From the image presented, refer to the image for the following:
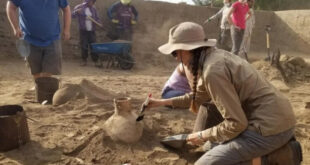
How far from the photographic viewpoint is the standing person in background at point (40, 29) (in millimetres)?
4277

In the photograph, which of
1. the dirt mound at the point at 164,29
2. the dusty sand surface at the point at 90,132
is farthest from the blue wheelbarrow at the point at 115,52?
the dusty sand surface at the point at 90,132

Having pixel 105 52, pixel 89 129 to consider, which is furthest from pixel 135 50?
pixel 89 129

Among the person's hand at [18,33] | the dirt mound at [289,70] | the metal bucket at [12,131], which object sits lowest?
the dirt mound at [289,70]

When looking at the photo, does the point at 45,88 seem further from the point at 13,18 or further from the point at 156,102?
the point at 156,102

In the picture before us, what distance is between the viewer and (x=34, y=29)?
4379 mm

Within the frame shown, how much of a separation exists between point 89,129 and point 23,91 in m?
2.29

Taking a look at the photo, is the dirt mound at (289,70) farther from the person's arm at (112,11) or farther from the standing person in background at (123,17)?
the person's arm at (112,11)

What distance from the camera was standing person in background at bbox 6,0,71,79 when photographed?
14.0 feet

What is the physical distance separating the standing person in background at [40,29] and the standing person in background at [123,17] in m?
4.67

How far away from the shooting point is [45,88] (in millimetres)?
4672

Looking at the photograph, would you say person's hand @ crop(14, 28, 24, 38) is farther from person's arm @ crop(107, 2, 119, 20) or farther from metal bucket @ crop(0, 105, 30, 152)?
person's arm @ crop(107, 2, 119, 20)

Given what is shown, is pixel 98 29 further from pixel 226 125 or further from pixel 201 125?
pixel 226 125

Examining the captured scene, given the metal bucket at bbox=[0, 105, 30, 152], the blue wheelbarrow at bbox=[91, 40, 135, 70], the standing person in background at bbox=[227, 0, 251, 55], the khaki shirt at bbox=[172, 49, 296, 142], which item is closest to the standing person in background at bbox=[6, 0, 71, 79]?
the metal bucket at bbox=[0, 105, 30, 152]

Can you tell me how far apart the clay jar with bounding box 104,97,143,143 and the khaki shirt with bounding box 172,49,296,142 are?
0.99 metres
